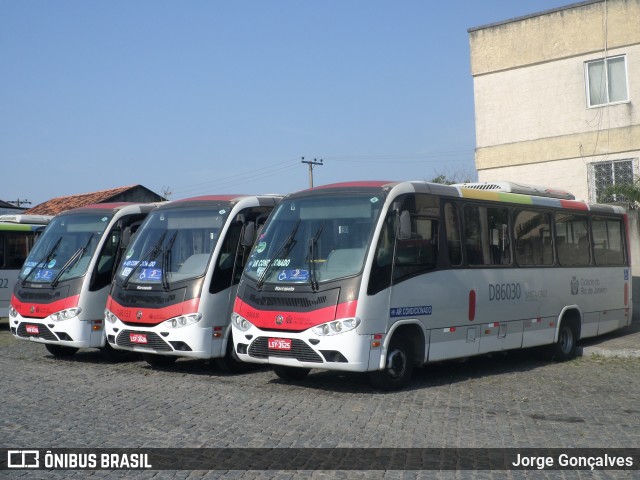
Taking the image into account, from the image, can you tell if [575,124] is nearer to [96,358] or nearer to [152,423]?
[96,358]

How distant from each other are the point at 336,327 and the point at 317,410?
1.21 m

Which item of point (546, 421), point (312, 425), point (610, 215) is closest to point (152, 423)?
point (312, 425)

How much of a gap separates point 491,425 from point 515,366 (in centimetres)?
550

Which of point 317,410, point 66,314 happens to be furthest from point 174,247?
point 317,410

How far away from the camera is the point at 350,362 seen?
34.0 feet

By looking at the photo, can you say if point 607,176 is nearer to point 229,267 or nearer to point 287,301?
point 229,267

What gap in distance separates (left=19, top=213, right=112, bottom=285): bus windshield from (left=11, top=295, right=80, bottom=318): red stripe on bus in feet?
1.36

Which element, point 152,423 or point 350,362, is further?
A: point 350,362

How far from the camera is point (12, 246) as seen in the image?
21.5 m

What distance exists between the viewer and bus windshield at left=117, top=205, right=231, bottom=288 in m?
12.8

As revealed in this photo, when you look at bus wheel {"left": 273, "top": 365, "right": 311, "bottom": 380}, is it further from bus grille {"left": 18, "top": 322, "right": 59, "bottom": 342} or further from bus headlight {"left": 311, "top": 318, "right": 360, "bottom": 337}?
bus grille {"left": 18, "top": 322, "right": 59, "bottom": 342}

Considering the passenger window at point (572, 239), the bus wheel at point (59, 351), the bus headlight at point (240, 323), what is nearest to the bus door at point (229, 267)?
the bus headlight at point (240, 323)

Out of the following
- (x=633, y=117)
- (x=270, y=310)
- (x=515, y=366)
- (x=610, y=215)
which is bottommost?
(x=515, y=366)

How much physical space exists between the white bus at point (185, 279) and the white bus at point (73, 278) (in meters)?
0.87
